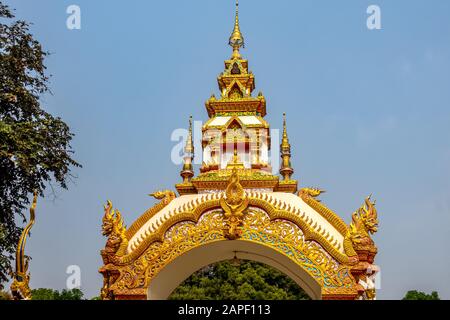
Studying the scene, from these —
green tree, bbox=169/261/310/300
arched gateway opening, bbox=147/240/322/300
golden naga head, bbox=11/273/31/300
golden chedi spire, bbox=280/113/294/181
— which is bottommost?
golden naga head, bbox=11/273/31/300

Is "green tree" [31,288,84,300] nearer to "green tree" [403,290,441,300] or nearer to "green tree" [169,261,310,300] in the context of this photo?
"green tree" [169,261,310,300]

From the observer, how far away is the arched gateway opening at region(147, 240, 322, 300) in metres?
10.8

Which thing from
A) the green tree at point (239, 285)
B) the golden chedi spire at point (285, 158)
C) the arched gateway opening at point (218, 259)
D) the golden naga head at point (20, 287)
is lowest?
the golden naga head at point (20, 287)

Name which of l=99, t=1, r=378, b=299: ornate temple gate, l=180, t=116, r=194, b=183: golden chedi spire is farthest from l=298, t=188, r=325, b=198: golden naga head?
l=180, t=116, r=194, b=183: golden chedi spire

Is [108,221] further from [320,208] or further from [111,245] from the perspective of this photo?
[320,208]

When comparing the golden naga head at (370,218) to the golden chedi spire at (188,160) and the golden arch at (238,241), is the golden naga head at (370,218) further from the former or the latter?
the golden chedi spire at (188,160)

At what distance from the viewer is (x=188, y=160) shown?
12750 mm

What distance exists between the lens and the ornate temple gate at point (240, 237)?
10.4 metres

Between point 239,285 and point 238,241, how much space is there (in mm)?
17590

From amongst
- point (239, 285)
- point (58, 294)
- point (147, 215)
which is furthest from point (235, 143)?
point (58, 294)

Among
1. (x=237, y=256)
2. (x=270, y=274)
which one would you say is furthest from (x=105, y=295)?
(x=270, y=274)

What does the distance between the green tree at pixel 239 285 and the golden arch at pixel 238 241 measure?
1602 cm

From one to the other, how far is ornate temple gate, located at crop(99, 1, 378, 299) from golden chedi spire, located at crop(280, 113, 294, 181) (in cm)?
2

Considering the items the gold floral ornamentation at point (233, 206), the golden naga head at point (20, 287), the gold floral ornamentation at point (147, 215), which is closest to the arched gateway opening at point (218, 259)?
the gold floral ornamentation at point (233, 206)
